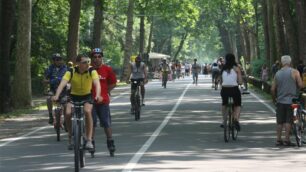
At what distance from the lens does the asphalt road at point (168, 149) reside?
41.8 feet

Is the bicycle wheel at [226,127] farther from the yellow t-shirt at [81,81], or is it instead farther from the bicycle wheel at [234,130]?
the yellow t-shirt at [81,81]

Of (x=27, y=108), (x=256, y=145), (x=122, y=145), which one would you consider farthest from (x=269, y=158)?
(x=27, y=108)

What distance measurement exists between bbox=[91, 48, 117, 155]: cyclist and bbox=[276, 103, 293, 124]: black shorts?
397 cm

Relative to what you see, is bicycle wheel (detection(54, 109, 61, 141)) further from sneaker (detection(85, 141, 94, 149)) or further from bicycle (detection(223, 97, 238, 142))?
sneaker (detection(85, 141, 94, 149))

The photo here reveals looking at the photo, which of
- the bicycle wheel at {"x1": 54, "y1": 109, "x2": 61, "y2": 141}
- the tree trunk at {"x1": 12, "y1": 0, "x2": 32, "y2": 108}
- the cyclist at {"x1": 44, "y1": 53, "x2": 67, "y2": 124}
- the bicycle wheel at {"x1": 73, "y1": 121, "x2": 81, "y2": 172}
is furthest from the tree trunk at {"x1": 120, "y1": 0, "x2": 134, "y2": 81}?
the bicycle wheel at {"x1": 73, "y1": 121, "x2": 81, "y2": 172}

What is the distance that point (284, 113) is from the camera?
1619cm

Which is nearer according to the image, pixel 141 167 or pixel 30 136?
pixel 141 167

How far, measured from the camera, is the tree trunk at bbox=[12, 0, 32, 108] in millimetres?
29672

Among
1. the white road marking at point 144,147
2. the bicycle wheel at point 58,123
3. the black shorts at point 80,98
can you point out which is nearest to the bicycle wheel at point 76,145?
the black shorts at point 80,98

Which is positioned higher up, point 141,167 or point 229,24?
point 229,24

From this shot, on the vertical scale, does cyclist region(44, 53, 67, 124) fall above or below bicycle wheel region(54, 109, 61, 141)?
above

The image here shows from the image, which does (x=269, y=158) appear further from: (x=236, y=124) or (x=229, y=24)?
(x=229, y=24)

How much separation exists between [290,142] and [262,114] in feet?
30.5

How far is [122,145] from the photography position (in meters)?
16.1
